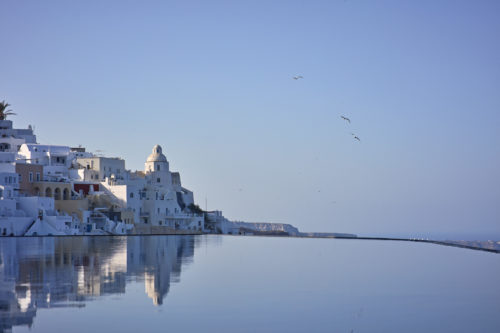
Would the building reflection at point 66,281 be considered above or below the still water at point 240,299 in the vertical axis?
above

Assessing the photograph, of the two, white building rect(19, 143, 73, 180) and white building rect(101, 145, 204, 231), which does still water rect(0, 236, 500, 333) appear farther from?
white building rect(19, 143, 73, 180)

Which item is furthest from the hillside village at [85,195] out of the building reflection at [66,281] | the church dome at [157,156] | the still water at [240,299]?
the still water at [240,299]

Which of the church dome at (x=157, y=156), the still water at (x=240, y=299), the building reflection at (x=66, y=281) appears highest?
the church dome at (x=157, y=156)

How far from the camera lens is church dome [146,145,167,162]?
123500 millimetres

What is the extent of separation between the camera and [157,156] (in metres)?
124

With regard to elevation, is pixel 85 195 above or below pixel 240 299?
above

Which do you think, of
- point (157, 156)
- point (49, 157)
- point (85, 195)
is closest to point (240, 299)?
point (85, 195)

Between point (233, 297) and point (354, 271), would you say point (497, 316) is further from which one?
point (354, 271)

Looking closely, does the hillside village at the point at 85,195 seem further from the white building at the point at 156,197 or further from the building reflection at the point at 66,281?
the building reflection at the point at 66,281

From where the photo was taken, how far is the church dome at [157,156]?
124 meters

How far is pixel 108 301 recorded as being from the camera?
18.2 m

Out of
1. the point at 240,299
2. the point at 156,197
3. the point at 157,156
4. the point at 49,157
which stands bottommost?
the point at 240,299

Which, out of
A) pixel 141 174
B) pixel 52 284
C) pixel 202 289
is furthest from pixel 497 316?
pixel 141 174

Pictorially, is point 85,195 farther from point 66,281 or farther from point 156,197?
point 66,281
